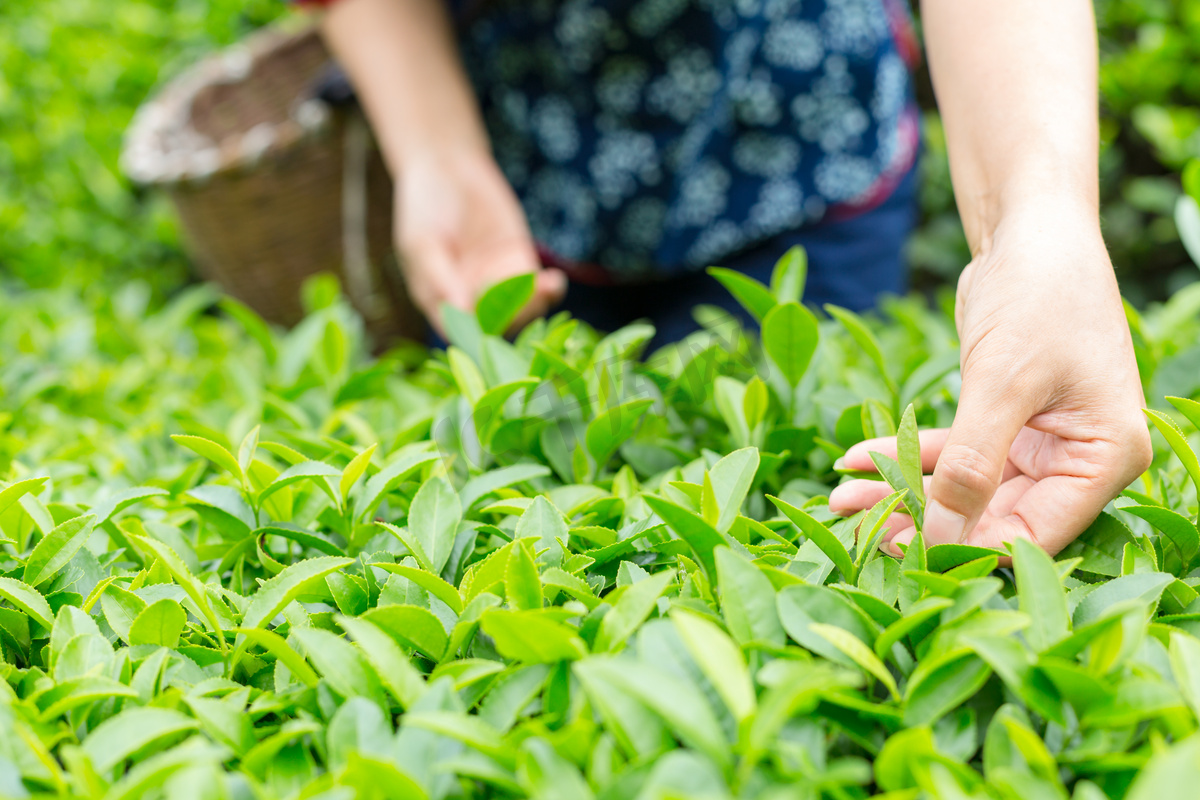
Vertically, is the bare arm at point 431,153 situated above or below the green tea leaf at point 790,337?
above

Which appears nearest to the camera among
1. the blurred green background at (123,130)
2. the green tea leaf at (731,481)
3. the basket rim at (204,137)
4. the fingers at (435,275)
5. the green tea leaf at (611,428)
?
the green tea leaf at (731,481)

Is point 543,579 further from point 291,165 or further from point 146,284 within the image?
point 146,284

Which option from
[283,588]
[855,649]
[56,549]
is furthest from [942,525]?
[56,549]

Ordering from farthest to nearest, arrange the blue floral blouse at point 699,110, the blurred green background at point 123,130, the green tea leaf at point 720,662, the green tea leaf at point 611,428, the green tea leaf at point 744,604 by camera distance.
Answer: the blurred green background at point 123,130
the blue floral blouse at point 699,110
the green tea leaf at point 611,428
the green tea leaf at point 744,604
the green tea leaf at point 720,662

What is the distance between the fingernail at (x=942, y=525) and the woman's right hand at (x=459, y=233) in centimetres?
92

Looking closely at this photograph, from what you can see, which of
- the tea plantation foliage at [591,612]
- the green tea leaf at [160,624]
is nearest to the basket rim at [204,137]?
the tea plantation foliage at [591,612]

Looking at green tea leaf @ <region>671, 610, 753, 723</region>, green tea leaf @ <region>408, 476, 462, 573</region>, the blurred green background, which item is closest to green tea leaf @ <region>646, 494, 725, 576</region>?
green tea leaf @ <region>671, 610, 753, 723</region>

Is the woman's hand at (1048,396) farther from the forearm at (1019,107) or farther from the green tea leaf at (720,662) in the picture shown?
the green tea leaf at (720,662)

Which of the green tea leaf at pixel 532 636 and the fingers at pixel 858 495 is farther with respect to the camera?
the fingers at pixel 858 495

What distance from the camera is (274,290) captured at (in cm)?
228

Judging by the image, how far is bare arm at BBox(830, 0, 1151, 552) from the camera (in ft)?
2.22

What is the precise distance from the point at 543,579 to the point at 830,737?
22 centimetres

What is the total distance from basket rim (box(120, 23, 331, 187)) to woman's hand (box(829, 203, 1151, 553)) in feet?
5.75

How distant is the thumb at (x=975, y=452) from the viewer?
66 centimetres
